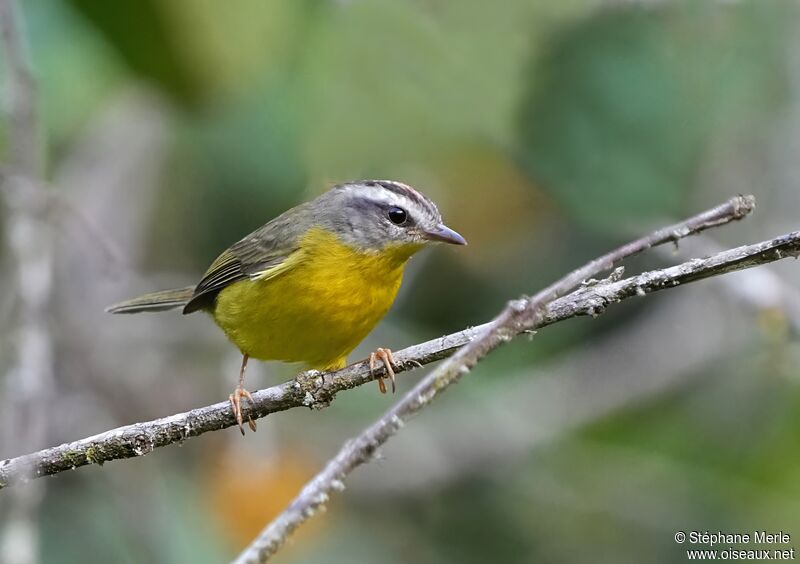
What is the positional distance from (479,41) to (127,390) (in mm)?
3203

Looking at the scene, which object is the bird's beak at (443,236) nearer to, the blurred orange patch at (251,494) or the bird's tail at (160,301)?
the bird's tail at (160,301)

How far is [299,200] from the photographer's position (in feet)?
21.0

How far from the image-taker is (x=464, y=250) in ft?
22.4

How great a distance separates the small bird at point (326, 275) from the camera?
441cm

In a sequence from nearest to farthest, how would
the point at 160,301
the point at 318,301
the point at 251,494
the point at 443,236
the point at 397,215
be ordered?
the point at 318,301 < the point at 443,236 < the point at 397,215 < the point at 160,301 < the point at 251,494

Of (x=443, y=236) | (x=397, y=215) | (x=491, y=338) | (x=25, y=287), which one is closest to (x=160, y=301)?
(x=25, y=287)

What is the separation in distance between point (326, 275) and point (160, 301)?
4.79 feet

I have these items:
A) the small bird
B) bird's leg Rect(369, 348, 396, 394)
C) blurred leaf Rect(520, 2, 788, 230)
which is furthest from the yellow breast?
blurred leaf Rect(520, 2, 788, 230)

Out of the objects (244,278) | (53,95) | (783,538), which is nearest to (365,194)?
(244,278)

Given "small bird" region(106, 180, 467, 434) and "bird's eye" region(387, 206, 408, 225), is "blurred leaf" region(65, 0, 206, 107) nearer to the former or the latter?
"small bird" region(106, 180, 467, 434)

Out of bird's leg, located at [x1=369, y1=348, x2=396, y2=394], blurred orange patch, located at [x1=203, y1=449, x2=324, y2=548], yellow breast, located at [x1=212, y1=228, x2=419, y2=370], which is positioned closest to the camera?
bird's leg, located at [x1=369, y1=348, x2=396, y2=394]

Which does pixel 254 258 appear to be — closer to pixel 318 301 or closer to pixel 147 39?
pixel 318 301

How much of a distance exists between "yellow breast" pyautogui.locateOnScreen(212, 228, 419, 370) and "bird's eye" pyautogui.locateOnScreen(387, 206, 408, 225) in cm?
14

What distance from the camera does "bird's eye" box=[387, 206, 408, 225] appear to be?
15.2 feet
